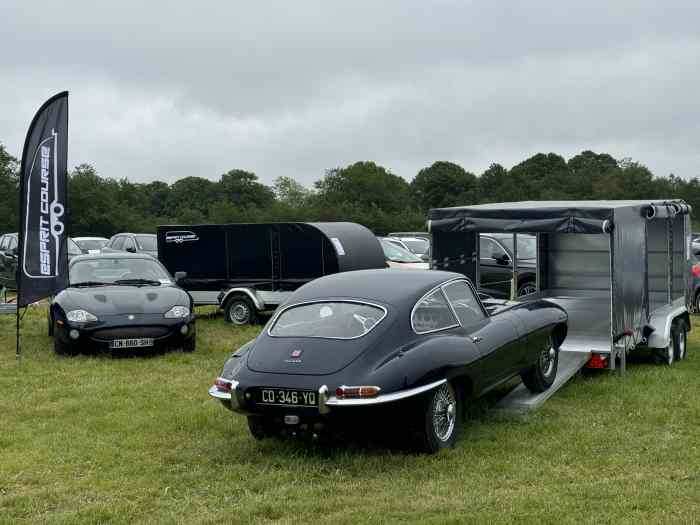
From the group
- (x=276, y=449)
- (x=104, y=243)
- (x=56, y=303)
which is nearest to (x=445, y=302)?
(x=276, y=449)

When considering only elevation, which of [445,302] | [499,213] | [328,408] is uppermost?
[499,213]

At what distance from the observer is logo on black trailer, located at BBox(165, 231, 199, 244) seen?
16.1 metres

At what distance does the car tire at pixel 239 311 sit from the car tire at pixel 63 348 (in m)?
4.13

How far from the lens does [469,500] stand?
18.5 ft

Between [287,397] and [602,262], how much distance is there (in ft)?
24.2

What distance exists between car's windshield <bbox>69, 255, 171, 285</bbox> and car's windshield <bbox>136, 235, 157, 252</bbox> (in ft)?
37.7

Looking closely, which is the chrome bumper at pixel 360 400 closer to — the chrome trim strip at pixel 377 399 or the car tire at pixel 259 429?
the chrome trim strip at pixel 377 399

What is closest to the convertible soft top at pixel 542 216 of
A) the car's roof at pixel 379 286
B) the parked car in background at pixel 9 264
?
the car's roof at pixel 379 286

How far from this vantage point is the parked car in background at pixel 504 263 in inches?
589

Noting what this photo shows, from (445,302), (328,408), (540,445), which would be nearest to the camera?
(328,408)

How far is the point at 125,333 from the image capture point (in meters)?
11.5

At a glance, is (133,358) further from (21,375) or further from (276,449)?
(276,449)

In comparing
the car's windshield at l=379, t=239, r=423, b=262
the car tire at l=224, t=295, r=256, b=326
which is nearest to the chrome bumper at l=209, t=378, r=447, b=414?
the car tire at l=224, t=295, r=256, b=326

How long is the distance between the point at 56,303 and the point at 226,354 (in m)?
2.55
